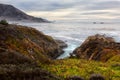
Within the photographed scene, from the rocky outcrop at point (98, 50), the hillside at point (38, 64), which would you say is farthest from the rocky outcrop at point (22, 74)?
the rocky outcrop at point (98, 50)

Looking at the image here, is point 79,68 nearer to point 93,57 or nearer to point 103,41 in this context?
point 93,57

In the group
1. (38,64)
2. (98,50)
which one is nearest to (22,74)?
(38,64)

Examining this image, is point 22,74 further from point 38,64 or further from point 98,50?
point 98,50

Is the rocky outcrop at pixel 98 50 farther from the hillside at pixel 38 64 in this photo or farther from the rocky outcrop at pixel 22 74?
the rocky outcrop at pixel 22 74

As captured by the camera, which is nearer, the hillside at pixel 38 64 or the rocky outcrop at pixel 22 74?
the rocky outcrop at pixel 22 74

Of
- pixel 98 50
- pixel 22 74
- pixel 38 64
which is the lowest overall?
pixel 98 50

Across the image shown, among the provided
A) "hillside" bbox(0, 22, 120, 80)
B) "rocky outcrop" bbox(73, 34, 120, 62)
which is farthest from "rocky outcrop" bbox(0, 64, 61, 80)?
"rocky outcrop" bbox(73, 34, 120, 62)

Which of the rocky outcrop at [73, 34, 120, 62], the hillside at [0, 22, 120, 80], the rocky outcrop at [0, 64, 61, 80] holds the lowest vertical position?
the rocky outcrop at [73, 34, 120, 62]

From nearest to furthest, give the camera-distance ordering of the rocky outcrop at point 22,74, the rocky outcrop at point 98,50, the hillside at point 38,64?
the rocky outcrop at point 22,74, the hillside at point 38,64, the rocky outcrop at point 98,50

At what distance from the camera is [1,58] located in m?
17.9

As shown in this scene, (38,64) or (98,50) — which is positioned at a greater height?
(38,64)

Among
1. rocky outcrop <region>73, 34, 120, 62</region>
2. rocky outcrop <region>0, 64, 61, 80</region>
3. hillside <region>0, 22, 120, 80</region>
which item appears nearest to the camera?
rocky outcrop <region>0, 64, 61, 80</region>

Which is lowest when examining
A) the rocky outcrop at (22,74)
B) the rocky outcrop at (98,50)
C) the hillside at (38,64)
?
the rocky outcrop at (98,50)

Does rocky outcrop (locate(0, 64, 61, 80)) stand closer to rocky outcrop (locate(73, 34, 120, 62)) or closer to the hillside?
the hillside
